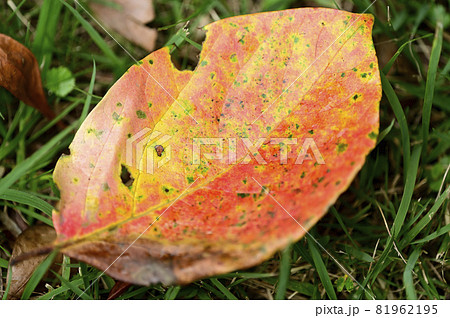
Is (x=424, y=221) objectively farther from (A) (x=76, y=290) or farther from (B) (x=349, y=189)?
(A) (x=76, y=290)

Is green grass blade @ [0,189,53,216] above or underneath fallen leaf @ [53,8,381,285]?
underneath

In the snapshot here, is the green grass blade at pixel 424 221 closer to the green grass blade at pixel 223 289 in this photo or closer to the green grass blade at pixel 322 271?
the green grass blade at pixel 322 271

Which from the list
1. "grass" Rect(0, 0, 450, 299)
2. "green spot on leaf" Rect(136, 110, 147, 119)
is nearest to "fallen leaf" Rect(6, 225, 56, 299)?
"grass" Rect(0, 0, 450, 299)

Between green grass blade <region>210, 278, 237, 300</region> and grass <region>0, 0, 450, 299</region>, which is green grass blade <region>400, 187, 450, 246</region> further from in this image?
green grass blade <region>210, 278, 237, 300</region>

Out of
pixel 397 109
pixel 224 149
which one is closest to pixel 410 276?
pixel 397 109

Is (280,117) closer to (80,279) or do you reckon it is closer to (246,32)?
(246,32)
